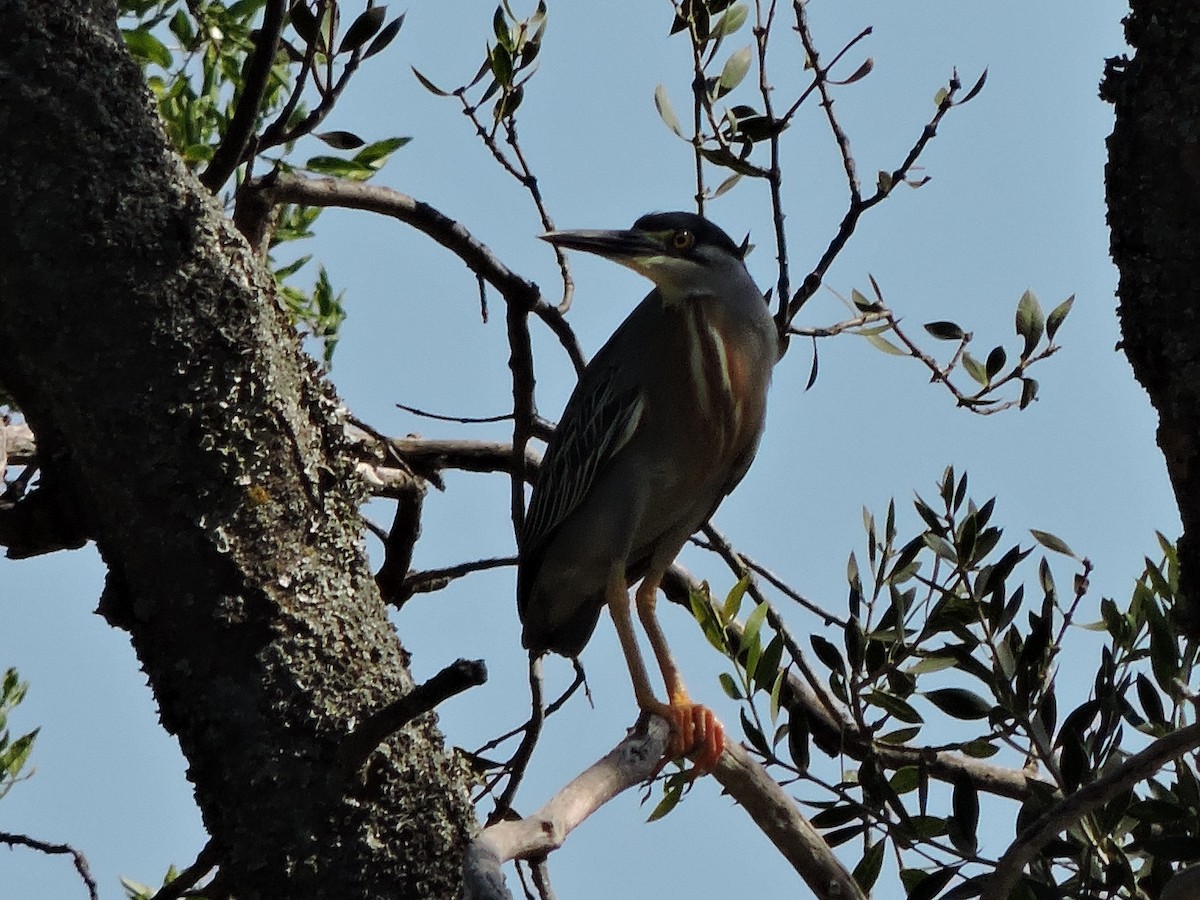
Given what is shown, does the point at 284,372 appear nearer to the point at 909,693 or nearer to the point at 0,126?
the point at 0,126

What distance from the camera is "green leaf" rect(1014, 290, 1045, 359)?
2900 mm

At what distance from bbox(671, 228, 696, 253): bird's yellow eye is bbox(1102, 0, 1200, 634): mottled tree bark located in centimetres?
165

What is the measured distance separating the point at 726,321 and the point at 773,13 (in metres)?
0.82

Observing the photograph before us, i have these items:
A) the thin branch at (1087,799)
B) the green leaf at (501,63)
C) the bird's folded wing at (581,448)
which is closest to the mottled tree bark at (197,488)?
the thin branch at (1087,799)

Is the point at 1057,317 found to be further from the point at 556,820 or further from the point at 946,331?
the point at 556,820

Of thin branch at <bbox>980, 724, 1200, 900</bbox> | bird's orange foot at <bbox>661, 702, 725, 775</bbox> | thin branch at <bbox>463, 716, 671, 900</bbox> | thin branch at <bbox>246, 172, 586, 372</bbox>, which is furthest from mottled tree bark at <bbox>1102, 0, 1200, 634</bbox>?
thin branch at <bbox>246, 172, 586, 372</bbox>

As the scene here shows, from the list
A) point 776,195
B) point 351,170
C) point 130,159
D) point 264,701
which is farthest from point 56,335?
point 776,195

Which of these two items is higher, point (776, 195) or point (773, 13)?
point (773, 13)

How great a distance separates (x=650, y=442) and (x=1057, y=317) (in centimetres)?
99

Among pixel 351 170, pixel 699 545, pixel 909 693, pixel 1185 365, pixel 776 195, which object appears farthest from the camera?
pixel 699 545

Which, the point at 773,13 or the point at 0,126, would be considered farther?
the point at 773,13

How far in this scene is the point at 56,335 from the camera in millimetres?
1839

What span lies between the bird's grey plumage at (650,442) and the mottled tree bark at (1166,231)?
1459 millimetres

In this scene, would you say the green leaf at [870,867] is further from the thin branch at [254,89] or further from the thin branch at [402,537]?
the thin branch at [254,89]
